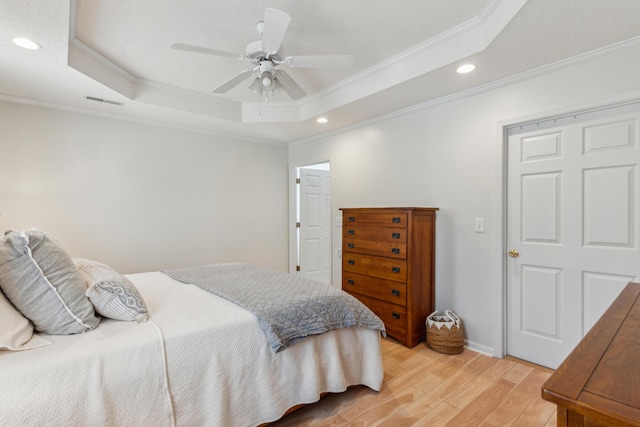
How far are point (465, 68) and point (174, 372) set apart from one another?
105 inches

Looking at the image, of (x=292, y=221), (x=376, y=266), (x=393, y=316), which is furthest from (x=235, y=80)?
(x=292, y=221)

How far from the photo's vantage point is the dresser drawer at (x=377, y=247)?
2.73 m

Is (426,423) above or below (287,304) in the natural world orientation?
below

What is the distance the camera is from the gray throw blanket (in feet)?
5.30

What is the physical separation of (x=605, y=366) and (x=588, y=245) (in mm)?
1916

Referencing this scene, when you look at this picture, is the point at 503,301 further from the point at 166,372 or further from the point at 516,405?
the point at 166,372

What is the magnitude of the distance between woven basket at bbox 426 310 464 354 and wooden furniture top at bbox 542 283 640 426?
70.4 inches

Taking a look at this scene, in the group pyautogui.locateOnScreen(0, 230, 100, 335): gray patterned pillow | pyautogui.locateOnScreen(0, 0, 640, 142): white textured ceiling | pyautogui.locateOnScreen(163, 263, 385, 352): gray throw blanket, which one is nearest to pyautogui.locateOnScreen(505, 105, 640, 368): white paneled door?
pyautogui.locateOnScreen(0, 0, 640, 142): white textured ceiling

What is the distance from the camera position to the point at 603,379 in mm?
657

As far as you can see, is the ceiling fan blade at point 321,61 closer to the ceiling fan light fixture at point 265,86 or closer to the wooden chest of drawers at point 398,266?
the ceiling fan light fixture at point 265,86

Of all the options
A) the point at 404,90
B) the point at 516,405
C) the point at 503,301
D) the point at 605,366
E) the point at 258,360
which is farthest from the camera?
the point at 404,90

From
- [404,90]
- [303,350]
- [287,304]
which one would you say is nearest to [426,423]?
[303,350]

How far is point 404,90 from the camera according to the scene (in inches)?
107

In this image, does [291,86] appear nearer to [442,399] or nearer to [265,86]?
[265,86]
